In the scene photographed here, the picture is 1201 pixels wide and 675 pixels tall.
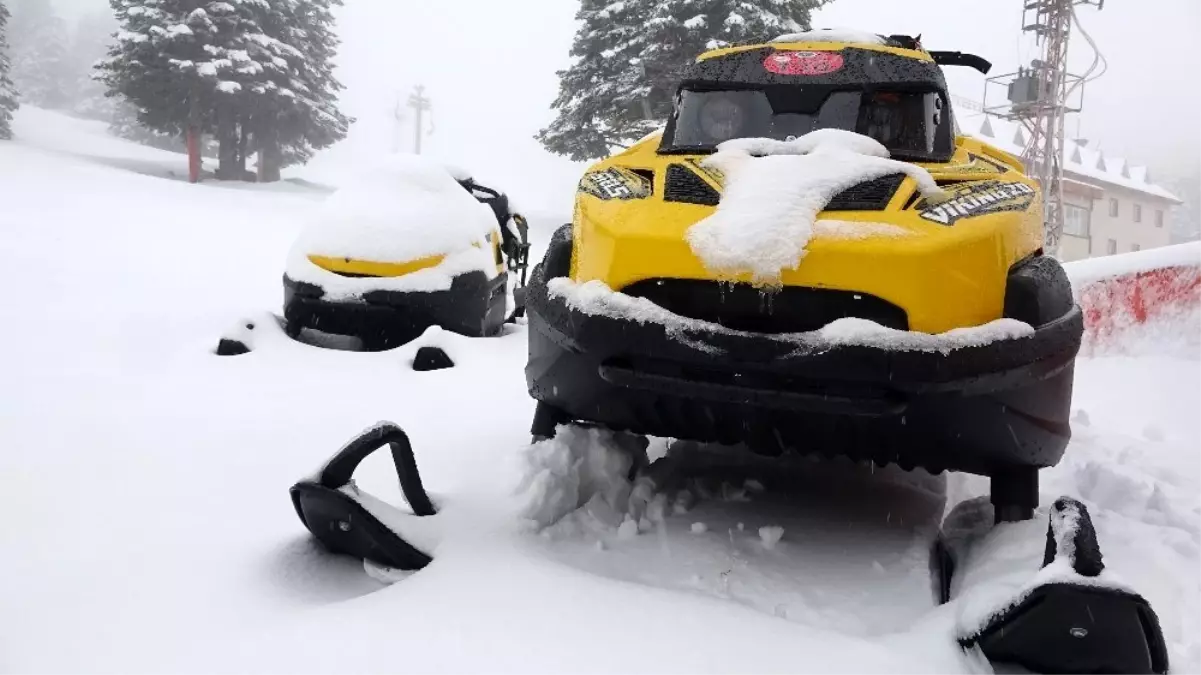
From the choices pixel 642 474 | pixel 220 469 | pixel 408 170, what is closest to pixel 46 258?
pixel 408 170

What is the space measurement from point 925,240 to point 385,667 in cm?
176

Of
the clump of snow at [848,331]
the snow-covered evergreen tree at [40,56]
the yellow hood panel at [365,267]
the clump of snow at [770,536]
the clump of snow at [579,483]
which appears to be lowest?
the clump of snow at [770,536]

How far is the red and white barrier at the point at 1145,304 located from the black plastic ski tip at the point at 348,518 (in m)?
7.43

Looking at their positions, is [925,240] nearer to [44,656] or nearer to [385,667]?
[385,667]

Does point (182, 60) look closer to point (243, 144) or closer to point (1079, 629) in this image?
point (243, 144)

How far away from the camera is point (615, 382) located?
248cm

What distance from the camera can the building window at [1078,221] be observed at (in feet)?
155

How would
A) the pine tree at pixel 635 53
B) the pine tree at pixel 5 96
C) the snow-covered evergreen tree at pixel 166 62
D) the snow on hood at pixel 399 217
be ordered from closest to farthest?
the snow on hood at pixel 399 217
the pine tree at pixel 635 53
the snow-covered evergreen tree at pixel 166 62
the pine tree at pixel 5 96

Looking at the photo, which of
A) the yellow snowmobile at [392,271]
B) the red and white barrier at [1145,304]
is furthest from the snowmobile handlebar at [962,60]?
the red and white barrier at [1145,304]

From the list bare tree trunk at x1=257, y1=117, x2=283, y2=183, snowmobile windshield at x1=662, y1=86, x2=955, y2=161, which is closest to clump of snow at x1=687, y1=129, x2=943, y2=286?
snowmobile windshield at x1=662, y1=86, x2=955, y2=161

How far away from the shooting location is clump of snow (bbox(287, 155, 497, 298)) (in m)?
5.88

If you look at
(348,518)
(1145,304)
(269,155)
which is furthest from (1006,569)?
(269,155)

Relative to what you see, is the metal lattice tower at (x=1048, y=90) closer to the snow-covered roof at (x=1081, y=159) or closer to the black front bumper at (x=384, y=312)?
the snow-covered roof at (x=1081, y=159)

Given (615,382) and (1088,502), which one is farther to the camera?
(1088,502)
